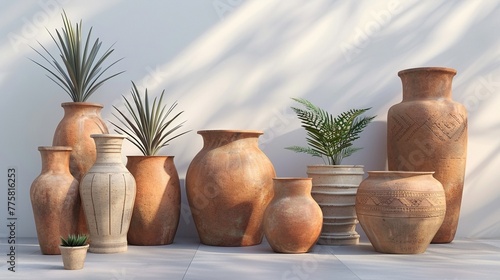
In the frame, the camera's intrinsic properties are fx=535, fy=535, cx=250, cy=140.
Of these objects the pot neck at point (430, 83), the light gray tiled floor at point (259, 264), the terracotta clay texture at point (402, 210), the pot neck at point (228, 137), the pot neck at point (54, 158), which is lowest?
the light gray tiled floor at point (259, 264)

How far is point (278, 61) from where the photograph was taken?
4.29 metres

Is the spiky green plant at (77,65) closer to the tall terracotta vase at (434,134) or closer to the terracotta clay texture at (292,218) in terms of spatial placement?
the terracotta clay texture at (292,218)

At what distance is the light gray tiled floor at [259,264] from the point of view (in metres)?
2.67

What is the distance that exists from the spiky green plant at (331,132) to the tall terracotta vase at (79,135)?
143 centimetres

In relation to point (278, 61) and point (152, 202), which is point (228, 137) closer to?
point (152, 202)

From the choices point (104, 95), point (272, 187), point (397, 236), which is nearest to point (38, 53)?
point (104, 95)

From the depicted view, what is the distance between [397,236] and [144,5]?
8.56 ft

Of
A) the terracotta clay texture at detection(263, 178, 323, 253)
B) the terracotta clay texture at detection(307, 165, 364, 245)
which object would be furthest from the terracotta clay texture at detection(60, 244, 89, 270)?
the terracotta clay texture at detection(307, 165, 364, 245)

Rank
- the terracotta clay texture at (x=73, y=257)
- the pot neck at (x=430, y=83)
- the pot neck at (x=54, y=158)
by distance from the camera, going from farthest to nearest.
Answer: the pot neck at (x=430, y=83)
the pot neck at (x=54, y=158)
the terracotta clay texture at (x=73, y=257)

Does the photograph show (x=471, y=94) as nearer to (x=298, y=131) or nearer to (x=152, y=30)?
(x=298, y=131)

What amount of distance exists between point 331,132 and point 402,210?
0.86m

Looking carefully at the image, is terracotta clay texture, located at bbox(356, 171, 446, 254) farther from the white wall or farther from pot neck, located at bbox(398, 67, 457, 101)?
the white wall

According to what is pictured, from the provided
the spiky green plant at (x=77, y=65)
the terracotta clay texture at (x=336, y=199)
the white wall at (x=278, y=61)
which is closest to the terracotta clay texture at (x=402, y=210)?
the terracotta clay texture at (x=336, y=199)

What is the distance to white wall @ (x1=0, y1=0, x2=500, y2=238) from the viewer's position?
13.8ft
